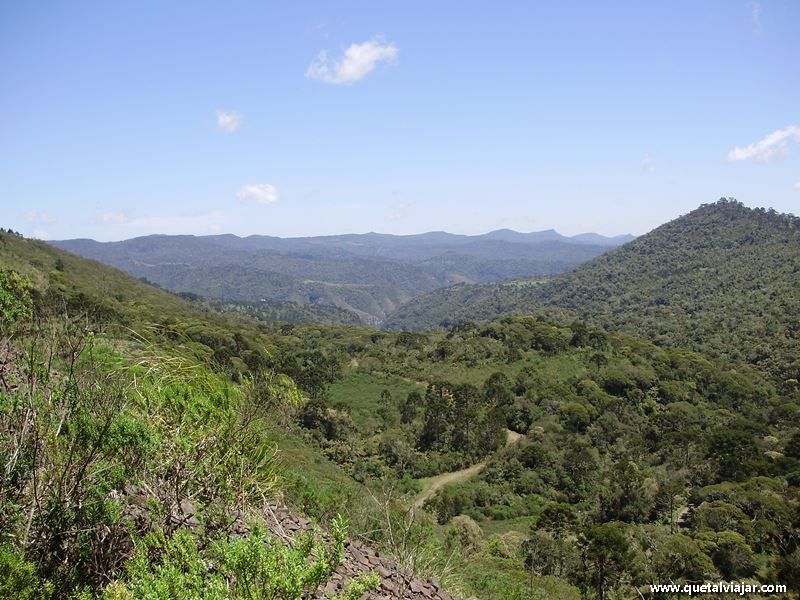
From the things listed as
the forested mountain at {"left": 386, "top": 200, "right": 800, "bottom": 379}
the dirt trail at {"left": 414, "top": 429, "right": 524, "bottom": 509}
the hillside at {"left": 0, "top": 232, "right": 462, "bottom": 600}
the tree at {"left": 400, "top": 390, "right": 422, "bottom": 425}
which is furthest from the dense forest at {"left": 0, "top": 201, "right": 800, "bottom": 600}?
the forested mountain at {"left": 386, "top": 200, "right": 800, "bottom": 379}

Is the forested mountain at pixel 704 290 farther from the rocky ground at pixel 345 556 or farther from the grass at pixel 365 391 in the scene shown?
the rocky ground at pixel 345 556

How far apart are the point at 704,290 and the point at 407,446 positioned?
218 ft

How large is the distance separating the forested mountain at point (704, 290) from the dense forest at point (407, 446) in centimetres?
66

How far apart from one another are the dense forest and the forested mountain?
657 millimetres

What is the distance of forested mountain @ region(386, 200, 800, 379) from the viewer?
180 feet

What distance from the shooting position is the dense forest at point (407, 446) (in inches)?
107

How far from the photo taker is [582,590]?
16.7 m

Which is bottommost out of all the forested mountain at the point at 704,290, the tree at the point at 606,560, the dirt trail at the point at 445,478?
the dirt trail at the point at 445,478

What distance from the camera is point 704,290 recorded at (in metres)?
77.8

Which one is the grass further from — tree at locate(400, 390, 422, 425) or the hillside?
the hillside

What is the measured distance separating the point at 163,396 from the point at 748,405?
1829 inches

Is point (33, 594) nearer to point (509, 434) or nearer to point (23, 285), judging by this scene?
point (23, 285)

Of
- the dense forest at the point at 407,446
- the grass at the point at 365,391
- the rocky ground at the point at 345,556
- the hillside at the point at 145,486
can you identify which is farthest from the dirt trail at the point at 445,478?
the hillside at the point at 145,486

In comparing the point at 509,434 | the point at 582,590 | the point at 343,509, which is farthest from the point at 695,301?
the point at 343,509
